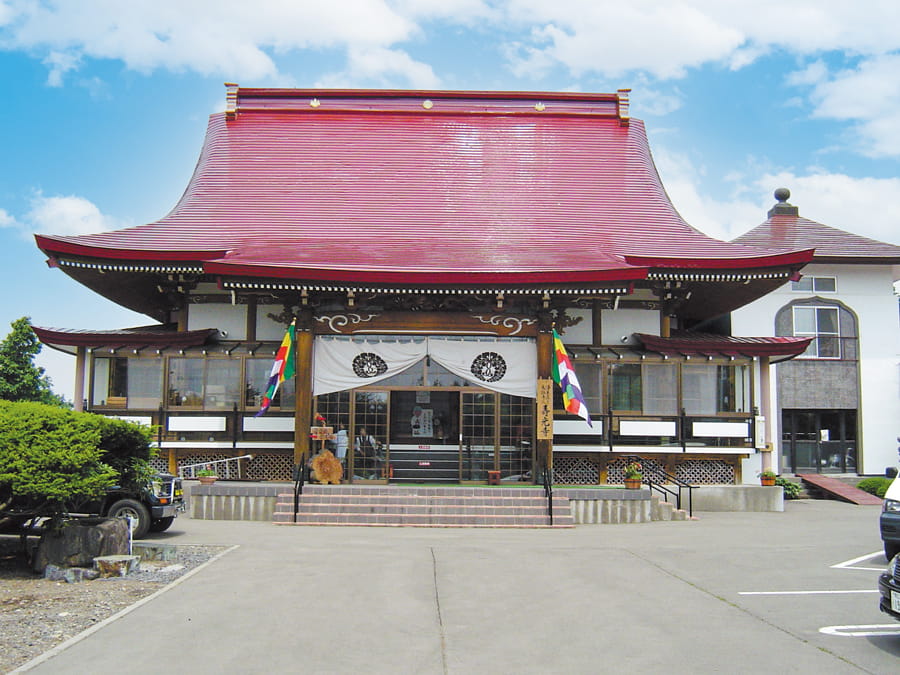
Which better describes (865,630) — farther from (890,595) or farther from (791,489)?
(791,489)

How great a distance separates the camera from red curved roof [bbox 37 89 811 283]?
16.7 m

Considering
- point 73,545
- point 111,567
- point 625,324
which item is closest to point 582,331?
point 625,324

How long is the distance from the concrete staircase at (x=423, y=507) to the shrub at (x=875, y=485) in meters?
11.5

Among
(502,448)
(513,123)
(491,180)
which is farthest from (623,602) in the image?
(513,123)

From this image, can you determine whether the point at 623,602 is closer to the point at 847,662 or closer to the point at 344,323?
the point at 847,662

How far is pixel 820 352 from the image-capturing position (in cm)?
2450

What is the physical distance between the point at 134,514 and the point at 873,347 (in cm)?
2190

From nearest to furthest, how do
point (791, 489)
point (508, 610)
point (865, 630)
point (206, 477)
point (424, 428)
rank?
point (865, 630) < point (508, 610) < point (206, 477) < point (791, 489) < point (424, 428)

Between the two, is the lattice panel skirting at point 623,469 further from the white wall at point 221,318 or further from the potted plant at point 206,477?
the white wall at point 221,318

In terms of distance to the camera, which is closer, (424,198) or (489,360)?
(489,360)

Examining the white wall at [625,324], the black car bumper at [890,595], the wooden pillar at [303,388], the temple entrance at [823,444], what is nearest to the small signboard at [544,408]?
the white wall at [625,324]

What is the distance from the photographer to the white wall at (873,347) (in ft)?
80.0

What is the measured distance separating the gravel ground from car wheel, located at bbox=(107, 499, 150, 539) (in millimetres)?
1446

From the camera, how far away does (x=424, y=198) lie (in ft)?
68.5
